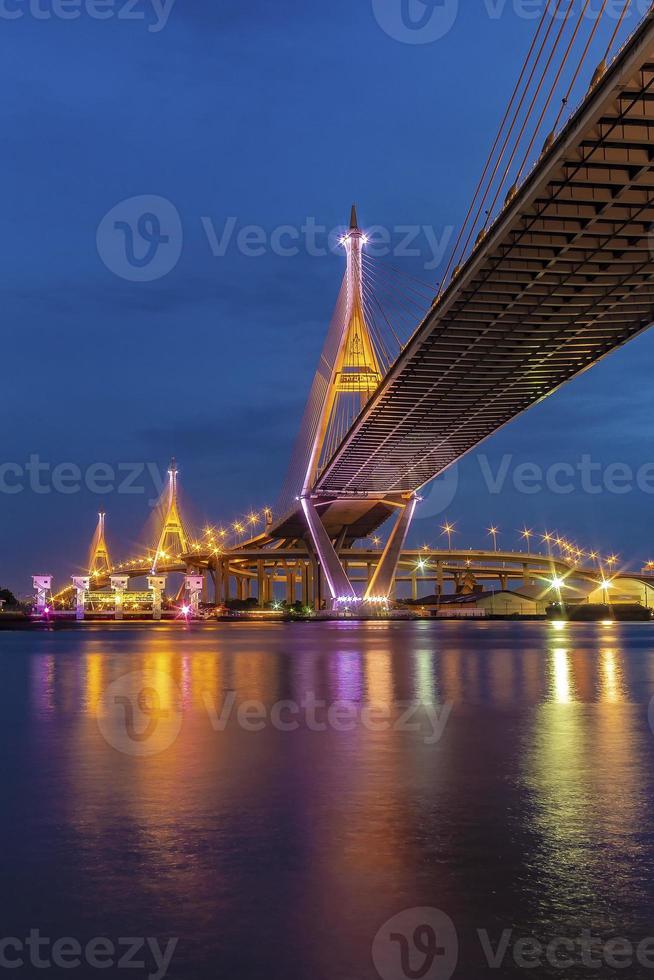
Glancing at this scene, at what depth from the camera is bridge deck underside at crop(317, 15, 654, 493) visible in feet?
81.1

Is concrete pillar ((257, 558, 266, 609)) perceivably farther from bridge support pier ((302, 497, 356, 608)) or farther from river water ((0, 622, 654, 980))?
river water ((0, 622, 654, 980))

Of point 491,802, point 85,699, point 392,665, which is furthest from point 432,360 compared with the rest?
point 491,802

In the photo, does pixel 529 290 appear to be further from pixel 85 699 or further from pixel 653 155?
pixel 85 699

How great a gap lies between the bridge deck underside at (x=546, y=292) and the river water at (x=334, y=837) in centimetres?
1633

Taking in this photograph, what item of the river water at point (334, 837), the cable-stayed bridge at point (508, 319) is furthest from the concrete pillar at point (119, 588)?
the river water at point (334, 837)

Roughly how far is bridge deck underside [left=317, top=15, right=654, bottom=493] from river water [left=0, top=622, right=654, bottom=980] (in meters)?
16.3

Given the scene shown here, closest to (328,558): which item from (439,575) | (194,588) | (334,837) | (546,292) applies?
(194,588)

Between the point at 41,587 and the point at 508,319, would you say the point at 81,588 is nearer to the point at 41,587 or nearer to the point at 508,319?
the point at 41,587

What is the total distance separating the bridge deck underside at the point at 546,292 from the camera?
81.1 ft

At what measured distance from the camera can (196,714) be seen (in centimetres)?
1260

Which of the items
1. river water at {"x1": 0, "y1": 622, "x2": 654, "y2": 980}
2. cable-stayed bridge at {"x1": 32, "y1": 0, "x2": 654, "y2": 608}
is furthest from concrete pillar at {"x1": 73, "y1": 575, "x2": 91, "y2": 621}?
river water at {"x1": 0, "y1": 622, "x2": 654, "y2": 980}

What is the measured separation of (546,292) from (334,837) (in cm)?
3408

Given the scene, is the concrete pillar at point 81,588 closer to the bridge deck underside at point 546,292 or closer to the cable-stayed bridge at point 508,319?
the cable-stayed bridge at point 508,319

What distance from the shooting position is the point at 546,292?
123 ft
